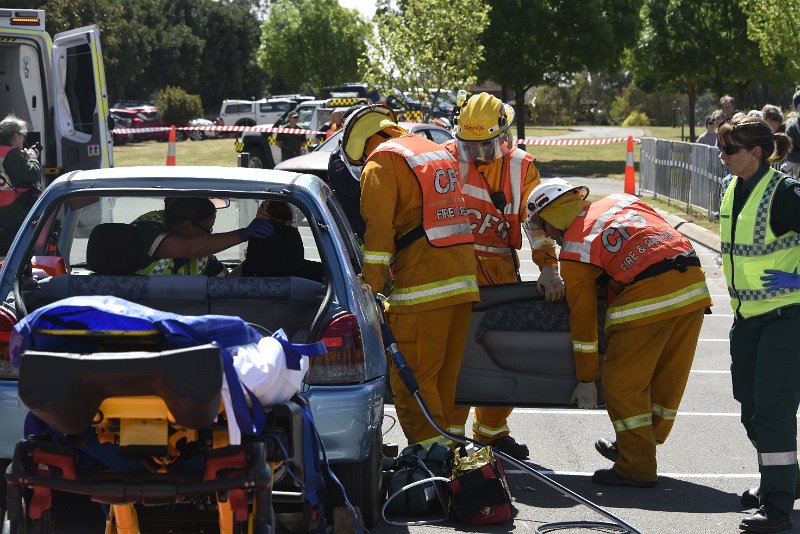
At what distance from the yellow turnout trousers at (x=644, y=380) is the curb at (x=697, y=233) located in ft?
32.6

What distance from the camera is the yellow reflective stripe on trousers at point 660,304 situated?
6.11 metres

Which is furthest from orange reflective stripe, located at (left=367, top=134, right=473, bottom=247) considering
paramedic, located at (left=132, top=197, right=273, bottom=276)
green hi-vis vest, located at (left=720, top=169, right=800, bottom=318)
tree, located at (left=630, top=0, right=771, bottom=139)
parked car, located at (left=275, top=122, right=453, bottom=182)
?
tree, located at (left=630, top=0, right=771, bottom=139)

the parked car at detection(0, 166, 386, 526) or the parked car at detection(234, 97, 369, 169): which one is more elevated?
the parked car at detection(0, 166, 386, 526)

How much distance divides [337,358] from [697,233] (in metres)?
13.2

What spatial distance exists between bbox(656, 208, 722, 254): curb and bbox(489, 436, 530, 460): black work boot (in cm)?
967

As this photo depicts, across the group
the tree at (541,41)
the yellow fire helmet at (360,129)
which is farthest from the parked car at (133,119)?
the yellow fire helmet at (360,129)

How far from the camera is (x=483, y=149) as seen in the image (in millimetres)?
6703

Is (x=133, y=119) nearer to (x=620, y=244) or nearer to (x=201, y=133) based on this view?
(x=201, y=133)

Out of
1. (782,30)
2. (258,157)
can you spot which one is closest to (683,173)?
(782,30)

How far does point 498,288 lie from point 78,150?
352 inches

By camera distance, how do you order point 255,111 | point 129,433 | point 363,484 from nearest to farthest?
point 129,433 < point 363,484 < point 255,111

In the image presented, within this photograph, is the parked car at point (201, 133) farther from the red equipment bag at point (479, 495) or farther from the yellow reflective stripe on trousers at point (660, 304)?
the red equipment bag at point (479, 495)

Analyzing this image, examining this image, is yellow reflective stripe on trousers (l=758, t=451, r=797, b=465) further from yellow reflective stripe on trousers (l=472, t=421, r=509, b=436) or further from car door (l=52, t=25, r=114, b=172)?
car door (l=52, t=25, r=114, b=172)

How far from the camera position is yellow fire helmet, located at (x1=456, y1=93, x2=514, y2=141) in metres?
6.63
